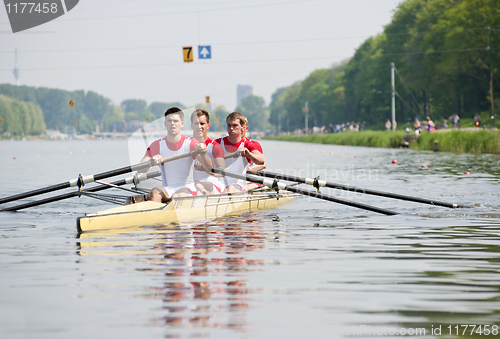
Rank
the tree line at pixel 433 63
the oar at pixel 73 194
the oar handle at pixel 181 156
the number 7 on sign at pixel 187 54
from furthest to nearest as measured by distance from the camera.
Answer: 1. the tree line at pixel 433 63
2. the number 7 on sign at pixel 187 54
3. the oar at pixel 73 194
4. the oar handle at pixel 181 156

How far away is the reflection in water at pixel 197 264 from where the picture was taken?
203 inches

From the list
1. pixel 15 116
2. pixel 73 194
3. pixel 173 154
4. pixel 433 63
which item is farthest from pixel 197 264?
pixel 15 116

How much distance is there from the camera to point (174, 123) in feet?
33.3

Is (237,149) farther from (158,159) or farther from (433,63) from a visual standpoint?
(433,63)

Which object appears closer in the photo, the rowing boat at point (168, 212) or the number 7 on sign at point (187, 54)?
the rowing boat at point (168, 212)

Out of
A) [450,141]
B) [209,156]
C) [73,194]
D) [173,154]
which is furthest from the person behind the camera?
[450,141]

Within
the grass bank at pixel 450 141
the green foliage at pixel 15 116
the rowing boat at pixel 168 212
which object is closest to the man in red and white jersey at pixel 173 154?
the rowing boat at pixel 168 212

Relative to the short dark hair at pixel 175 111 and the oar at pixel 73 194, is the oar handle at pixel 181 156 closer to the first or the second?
the short dark hair at pixel 175 111

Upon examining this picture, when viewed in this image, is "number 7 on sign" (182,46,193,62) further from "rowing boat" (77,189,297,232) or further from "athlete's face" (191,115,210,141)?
"athlete's face" (191,115,210,141)

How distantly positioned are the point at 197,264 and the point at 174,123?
3477mm

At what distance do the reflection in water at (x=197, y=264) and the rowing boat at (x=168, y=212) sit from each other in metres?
0.15

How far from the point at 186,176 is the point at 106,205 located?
506cm

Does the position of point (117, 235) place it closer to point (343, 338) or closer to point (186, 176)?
point (186, 176)

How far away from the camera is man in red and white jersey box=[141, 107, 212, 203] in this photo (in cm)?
1016
